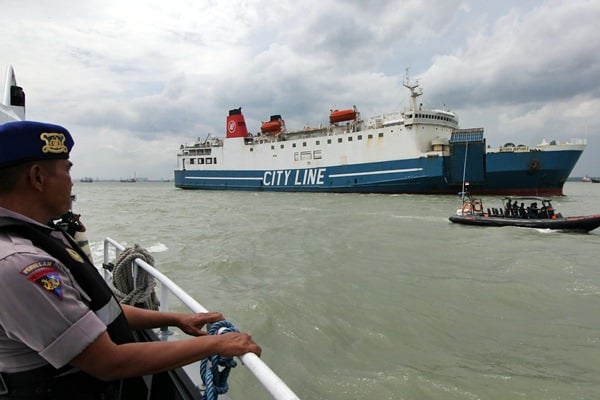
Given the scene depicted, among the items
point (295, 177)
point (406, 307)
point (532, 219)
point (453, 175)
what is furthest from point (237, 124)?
point (406, 307)

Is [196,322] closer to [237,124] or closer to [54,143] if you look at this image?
[54,143]

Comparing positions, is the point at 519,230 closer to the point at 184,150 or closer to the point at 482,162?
the point at 482,162

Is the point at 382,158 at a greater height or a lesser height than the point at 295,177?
greater

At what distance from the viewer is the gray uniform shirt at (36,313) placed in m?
0.92

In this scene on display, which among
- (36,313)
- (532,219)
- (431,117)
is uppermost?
(431,117)

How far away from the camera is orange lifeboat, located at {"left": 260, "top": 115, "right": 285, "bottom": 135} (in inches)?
1439

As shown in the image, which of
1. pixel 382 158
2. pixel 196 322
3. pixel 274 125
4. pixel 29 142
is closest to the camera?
pixel 29 142

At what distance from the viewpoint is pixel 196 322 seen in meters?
1.59

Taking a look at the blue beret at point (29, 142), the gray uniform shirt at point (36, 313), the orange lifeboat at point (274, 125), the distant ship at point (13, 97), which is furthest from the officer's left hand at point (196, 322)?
the orange lifeboat at point (274, 125)

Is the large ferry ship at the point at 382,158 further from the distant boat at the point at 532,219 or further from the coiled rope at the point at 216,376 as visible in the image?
the coiled rope at the point at 216,376

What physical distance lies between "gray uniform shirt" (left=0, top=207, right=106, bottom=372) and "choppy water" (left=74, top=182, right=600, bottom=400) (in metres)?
2.70

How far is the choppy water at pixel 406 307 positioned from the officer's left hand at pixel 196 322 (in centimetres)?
210

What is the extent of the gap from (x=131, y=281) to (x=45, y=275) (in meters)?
1.51

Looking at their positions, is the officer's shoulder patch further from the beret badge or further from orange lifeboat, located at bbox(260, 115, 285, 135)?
orange lifeboat, located at bbox(260, 115, 285, 135)
